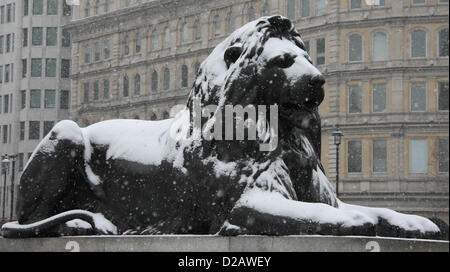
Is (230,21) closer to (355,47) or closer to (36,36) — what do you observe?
(355,47)

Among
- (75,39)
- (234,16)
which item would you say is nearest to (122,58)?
(75,39)

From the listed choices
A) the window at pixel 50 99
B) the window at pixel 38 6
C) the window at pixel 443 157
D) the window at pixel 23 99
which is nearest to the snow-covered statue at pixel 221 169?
the window at pixel 443 157

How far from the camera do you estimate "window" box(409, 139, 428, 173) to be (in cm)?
4822

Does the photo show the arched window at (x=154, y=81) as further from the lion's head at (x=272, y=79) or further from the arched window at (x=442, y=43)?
the lion's head at (x=272, y=79)

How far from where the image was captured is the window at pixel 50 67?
73.7 m

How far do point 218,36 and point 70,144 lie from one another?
49300 millimetres

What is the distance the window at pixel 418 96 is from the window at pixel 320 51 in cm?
540

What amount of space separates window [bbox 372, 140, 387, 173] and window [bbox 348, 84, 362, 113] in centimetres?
207

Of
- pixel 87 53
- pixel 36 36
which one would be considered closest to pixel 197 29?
pixel 87 53

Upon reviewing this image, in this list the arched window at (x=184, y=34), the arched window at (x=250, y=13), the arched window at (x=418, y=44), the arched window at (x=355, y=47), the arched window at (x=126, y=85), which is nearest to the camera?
the arched window at (x=418, y=44)

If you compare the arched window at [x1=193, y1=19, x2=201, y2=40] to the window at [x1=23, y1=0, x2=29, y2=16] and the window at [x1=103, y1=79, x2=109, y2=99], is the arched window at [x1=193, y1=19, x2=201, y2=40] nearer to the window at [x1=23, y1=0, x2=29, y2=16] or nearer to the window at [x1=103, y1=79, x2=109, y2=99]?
the window at [x1=103, y1=79, x2=109, y2=99]

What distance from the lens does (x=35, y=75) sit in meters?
73.9

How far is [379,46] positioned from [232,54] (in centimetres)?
4295

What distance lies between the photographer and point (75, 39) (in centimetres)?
6831
